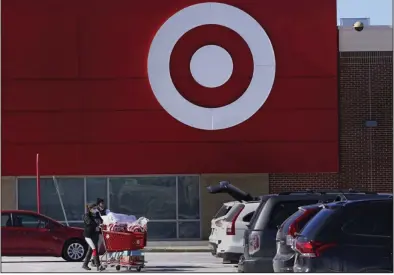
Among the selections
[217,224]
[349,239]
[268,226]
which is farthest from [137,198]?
[349,239]

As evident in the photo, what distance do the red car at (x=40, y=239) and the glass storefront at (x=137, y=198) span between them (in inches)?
351

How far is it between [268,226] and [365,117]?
19.3 meters

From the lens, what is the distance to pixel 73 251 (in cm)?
2481

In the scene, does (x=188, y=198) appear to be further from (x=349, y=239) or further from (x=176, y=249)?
(x=349, y=239)

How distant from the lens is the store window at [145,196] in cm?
3394

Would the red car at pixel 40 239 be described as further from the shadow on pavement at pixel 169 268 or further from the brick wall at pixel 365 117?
the brick wall at pixel 365 117

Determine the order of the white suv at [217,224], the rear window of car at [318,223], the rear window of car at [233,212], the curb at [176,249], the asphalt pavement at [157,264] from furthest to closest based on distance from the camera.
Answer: the curb at [176,249], the asphalt pavement at [157,264], the white suv at [217,224], the rear window of car at [233,212], the rear window of car at [318,223]

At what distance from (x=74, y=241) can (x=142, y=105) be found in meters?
9.35

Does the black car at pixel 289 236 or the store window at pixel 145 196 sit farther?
the store window at pixel 145 196

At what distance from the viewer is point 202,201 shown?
33.8 metres

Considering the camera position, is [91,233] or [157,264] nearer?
[91,233]

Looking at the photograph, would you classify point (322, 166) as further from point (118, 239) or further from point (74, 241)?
point (118, 239)

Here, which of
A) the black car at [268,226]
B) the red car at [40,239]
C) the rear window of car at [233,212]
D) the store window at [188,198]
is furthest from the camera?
the store window at [188,198]

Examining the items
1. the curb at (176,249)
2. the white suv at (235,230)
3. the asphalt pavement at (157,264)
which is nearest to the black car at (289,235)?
the white suv at (235,230)
